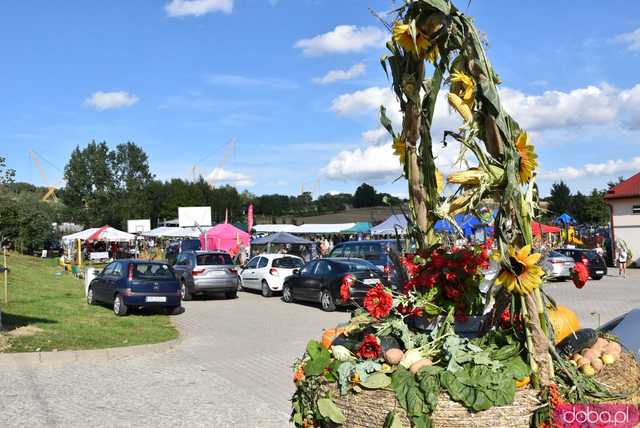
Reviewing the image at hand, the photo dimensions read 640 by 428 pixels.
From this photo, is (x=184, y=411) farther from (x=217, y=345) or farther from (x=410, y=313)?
(x=217, y=345)

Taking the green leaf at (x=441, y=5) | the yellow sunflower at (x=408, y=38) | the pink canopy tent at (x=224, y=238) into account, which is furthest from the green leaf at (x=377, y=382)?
the pink canopy tent at (x=224, y=238)

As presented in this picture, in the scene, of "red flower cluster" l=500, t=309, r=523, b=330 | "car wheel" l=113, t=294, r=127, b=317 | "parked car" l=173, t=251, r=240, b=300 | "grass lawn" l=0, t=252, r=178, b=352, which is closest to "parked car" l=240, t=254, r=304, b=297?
"parked car" l=173, t=251, r=240, b=300

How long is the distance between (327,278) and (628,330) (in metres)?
12.9

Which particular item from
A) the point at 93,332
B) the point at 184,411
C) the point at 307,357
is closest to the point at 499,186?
the point at 307,357

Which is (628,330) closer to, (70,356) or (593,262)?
(70,356)

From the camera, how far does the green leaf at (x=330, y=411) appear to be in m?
3.31

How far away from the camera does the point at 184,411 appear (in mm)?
7000

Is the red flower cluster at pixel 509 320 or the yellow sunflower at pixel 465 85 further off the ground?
the yellow sunflower at pixel 465 85

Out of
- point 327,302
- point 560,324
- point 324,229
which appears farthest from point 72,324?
point 324,229

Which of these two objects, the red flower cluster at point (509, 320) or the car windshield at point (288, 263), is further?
the car windshield at point (288, 263)

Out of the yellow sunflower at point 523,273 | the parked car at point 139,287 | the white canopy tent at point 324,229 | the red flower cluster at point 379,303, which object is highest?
the white canopy tent at point 324,229

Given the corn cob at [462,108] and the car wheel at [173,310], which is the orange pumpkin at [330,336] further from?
the car wheel at [173,310]

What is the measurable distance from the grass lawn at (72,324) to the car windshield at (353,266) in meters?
5.03

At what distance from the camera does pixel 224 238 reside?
40781 millimetres
